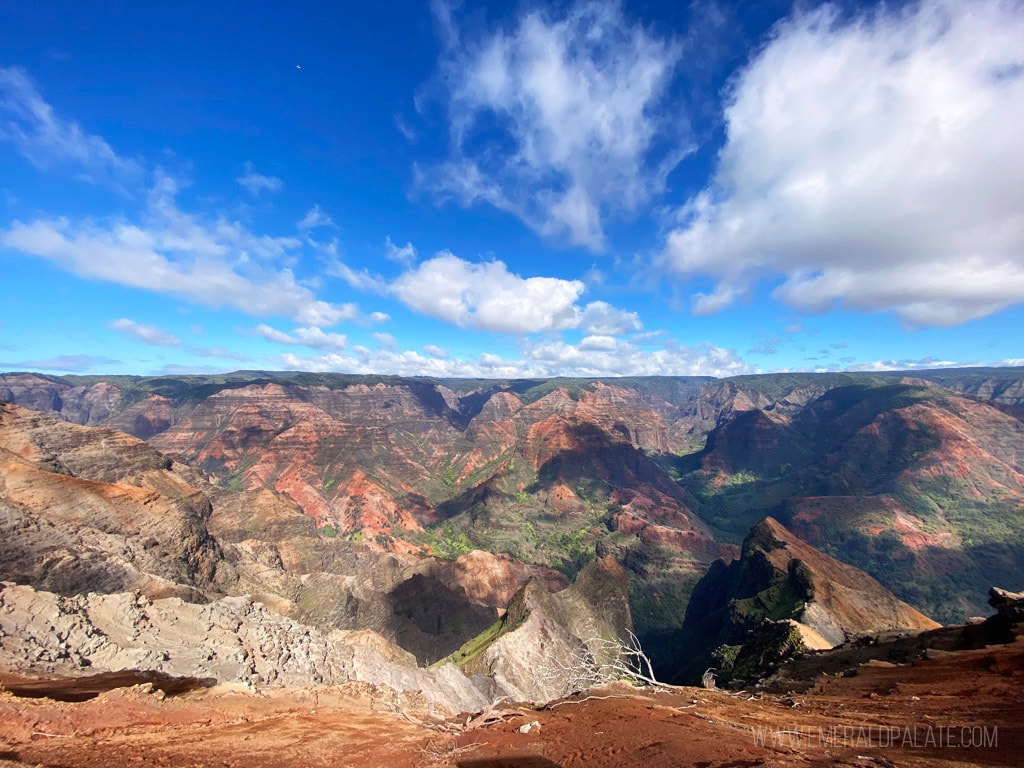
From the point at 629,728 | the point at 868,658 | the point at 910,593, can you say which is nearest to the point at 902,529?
the point at 910,593

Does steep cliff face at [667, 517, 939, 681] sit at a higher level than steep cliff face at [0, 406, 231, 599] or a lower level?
lower

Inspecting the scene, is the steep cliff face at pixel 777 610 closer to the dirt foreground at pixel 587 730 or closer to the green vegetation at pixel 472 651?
the dirt foreground at pixel 587 730

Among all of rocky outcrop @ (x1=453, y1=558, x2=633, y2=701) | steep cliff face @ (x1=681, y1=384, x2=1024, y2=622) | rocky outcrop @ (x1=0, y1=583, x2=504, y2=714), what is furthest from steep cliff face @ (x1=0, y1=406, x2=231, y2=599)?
steep cliff face @ (x1=681, y1=384, x2=1024, y2=622)

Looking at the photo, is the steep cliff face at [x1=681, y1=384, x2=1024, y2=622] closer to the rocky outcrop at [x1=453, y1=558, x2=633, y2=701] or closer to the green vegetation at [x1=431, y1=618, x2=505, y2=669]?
the rocky outcrop at [x1=453, y1=558, x2=633, y2=701]

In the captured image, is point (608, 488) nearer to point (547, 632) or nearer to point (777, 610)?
point (777, 610)

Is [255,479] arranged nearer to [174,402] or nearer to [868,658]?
[174,402]

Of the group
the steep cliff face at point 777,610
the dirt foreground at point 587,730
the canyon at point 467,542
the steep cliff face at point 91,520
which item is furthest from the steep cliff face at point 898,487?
the steep cliff face at point 91,520

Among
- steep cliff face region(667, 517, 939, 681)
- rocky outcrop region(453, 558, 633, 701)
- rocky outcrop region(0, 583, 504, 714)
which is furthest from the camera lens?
rocky outcrop region(453, 558, 633, 701)
